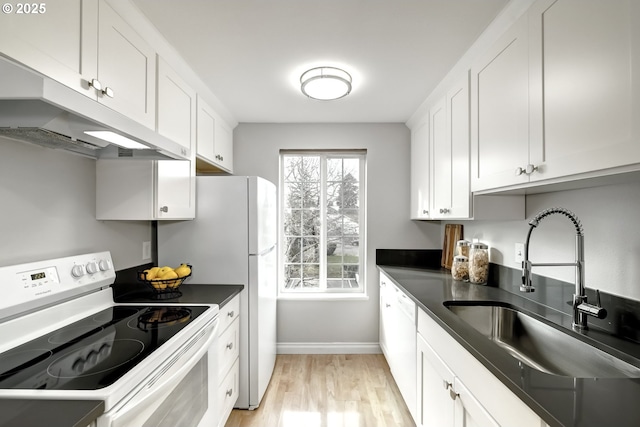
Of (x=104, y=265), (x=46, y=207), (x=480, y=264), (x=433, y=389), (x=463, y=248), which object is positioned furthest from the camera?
(x=463, y=248)

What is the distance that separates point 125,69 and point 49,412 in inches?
51.6

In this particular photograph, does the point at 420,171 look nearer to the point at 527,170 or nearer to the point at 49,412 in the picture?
the point at 527,170

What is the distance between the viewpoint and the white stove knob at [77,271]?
1.52m

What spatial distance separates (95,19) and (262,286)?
70.1 inches

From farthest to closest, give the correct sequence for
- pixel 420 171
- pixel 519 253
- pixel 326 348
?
1. pixel 326 348
2. pixel 420 171
3. pixel 519 253

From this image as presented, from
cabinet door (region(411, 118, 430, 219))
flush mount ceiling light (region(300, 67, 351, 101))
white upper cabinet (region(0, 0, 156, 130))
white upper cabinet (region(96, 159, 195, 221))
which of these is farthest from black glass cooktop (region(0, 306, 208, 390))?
cabinet door (region(411, 118, 430, 219))

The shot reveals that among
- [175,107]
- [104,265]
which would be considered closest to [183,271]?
[104,265]

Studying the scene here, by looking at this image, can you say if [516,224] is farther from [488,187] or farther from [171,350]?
[171,350]

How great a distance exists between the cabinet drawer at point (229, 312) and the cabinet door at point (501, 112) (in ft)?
5.30

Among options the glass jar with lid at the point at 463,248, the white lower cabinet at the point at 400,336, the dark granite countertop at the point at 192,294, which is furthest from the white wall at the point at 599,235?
the dark granite countertop at the point at 192,294

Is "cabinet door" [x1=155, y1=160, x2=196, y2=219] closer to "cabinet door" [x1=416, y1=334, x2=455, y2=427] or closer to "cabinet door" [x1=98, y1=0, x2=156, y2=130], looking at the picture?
"cabinet door" [x1=98, y1=0, x2=156, y2=130]

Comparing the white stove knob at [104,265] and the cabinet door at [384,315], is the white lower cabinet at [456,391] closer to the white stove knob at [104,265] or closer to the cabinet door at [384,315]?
the cabinet door at [384,315]

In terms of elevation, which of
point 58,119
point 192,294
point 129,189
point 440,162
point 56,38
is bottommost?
point 192,294

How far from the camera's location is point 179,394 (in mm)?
1331
